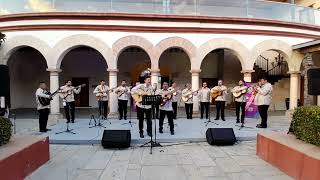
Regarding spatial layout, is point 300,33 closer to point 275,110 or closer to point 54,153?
point 275,110

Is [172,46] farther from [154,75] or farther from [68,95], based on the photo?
[68,95]

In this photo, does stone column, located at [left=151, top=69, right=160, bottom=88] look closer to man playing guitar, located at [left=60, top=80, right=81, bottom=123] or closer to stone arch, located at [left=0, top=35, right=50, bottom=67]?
man playing guitar, located at [left=60, top=80, right=81, bottom=123]

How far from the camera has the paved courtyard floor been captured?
6.45 metres

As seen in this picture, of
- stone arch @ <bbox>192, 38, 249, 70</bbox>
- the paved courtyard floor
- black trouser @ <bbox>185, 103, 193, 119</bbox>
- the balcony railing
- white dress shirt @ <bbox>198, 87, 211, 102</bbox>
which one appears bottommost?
the paved courtyard floor

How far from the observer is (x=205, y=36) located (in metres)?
16.3

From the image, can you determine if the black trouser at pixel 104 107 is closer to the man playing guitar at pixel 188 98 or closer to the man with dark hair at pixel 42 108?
the man with dark hair at pixel 42 108

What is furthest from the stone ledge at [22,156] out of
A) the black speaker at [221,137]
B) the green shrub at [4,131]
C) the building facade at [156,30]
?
the building facade at [156,30]

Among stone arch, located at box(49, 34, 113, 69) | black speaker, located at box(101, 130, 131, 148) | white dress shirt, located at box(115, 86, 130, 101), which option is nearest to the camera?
black speaker, located at box(101, 130, 131, 148)

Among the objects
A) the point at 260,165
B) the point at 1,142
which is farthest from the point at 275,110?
the point at 1,142

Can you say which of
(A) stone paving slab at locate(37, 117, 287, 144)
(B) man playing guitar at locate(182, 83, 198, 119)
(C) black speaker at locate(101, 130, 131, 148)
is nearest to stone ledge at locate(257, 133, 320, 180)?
(A) stone paving slab at locate(37, 117, 287, 144)

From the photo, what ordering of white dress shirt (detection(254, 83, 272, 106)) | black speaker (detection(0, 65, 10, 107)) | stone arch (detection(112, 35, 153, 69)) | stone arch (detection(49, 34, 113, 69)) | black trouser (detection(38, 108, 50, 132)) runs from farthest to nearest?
stone arch (detection(112, 35, 153, 69)) → stone arch (detection(49, 34, 113, 69)) → white dress shirt (detection(254, 83, 272, 106)) → black trouser (detection(38, 108, 50, 132)) → black speaker (detection(0, 65, 10, 107))

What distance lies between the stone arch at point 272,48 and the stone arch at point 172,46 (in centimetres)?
331

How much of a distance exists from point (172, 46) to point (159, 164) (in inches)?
378

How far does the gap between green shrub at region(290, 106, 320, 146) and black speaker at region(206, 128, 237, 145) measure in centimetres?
231
